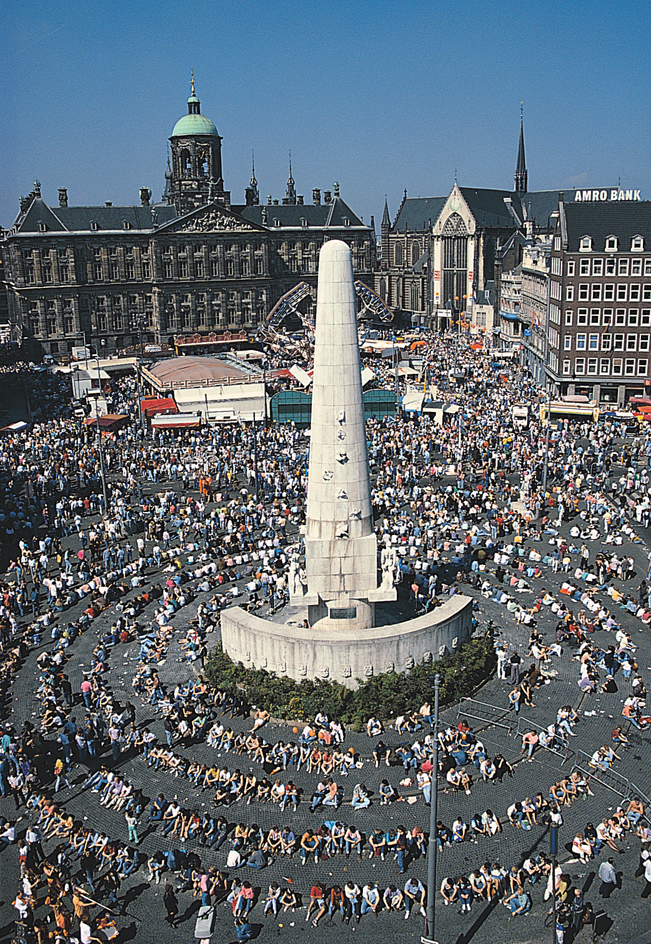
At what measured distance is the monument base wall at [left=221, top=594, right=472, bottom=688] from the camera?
27.3 m

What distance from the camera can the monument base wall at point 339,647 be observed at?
27297 mm

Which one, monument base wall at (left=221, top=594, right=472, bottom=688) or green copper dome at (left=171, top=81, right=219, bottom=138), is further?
green copper dome at (left=171, top=81, right=219, bottom=138)

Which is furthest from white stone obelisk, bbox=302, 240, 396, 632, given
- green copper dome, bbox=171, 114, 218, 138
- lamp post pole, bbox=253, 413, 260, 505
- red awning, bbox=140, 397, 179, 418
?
green copper dome, bbox=171, 114, 218, 138

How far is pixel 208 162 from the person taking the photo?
385ft

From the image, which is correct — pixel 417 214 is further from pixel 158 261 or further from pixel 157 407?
pixel 157 407

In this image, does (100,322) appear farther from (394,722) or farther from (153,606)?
(394,722)

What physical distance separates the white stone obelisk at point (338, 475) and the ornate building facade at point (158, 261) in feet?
265

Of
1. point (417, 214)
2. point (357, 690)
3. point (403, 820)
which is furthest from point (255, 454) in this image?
point (417, 214)

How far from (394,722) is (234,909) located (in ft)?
29.4

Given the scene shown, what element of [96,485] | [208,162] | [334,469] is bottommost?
[96,485]

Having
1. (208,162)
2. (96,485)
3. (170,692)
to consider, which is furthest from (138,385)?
(170,692)

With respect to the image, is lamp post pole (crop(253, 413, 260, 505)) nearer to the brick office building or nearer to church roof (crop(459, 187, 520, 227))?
the brick office building

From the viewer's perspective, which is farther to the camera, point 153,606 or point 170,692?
point 153,606

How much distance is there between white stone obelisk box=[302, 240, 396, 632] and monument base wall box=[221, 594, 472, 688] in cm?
127
